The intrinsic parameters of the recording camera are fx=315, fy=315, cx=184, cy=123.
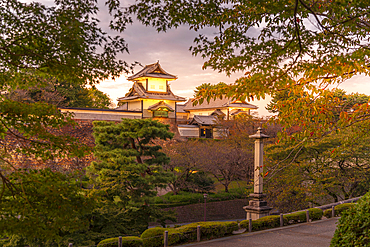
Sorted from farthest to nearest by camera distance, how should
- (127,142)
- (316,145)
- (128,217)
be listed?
(316,145) → (127,142) → (128,217)

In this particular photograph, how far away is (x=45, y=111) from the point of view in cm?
478

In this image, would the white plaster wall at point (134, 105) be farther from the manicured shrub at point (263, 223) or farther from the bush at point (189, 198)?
the manicured shrub at point (263, 223)

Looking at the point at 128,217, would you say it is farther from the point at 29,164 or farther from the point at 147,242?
the point at 29,164

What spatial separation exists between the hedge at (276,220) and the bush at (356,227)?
25.1 feet

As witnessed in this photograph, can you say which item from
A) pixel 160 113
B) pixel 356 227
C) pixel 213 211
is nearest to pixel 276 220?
pixel 356 227

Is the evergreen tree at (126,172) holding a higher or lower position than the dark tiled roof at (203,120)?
lower

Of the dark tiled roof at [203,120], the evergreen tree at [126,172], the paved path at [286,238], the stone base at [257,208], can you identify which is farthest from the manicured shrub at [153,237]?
the dark tiled roof at [203,120]

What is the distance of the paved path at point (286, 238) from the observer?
35.9 ft

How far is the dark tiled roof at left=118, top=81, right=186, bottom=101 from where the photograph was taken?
40375 millimetres

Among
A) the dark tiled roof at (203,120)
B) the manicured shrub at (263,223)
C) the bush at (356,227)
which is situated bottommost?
the manicured shrub at (263,223)

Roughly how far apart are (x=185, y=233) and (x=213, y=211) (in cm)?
1324

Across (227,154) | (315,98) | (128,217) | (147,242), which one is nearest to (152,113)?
(227,154)

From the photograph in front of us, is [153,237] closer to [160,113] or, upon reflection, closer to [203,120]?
[160,113]

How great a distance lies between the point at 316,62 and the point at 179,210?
60.9ft
